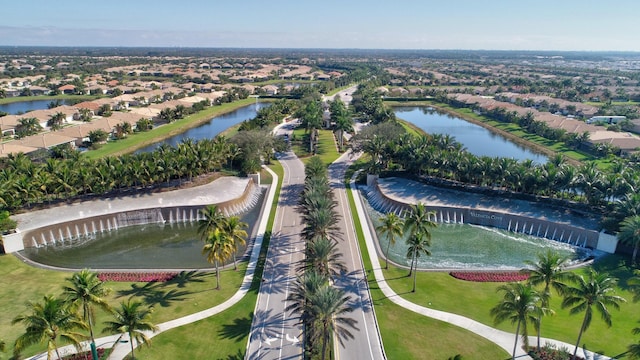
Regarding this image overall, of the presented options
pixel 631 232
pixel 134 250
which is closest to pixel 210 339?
pixel 134 250

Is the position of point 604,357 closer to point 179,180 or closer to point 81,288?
point 81,288

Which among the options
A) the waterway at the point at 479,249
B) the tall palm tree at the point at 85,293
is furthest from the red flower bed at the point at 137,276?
the waterway at the point at 479,249

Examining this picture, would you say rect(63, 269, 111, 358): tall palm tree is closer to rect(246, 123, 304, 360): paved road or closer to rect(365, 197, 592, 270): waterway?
rect(246, 123, 304, 360): paved road

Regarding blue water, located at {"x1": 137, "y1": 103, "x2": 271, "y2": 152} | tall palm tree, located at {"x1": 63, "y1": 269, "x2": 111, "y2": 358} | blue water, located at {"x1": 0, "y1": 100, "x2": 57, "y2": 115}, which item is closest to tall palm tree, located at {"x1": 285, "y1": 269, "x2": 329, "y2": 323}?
tall palm tree, located at {"x1": 63, "y1": 269, "x2": 111, "y2": 358}

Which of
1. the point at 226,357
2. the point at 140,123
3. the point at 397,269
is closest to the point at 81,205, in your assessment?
the point at 226,357

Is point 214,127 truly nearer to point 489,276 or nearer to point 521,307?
point 489,276
